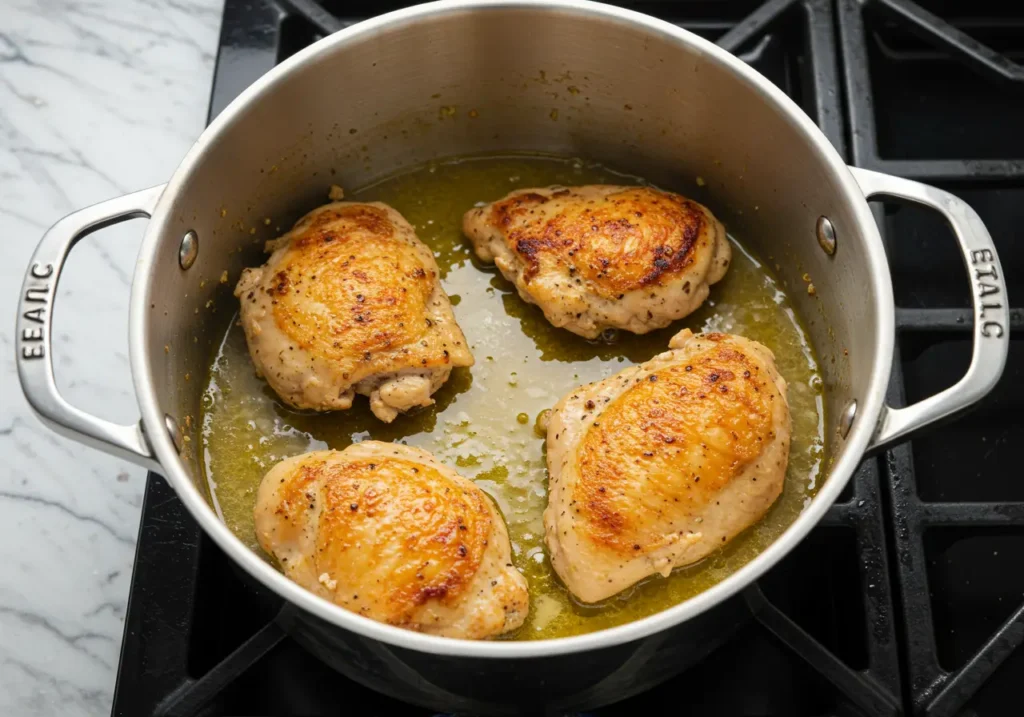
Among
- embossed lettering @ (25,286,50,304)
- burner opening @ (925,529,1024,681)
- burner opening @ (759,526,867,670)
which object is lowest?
burner opening @ (925,529,1024,681)

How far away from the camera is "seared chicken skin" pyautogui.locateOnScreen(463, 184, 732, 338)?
6.15 feet

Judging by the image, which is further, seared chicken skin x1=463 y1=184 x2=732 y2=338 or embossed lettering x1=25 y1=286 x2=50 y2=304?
seared chicken skin x1=463 y1=184 x2=732 y2=338

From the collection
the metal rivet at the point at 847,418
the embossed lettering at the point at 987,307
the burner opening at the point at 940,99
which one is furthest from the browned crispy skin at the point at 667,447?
the burner opening at the point at 940,99

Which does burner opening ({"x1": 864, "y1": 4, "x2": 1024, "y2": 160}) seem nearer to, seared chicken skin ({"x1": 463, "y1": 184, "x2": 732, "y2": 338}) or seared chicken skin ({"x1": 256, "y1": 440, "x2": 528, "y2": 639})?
seared chicken skin ({"x1": 463, "y1": 184, "x2": 732, "y2": 338})

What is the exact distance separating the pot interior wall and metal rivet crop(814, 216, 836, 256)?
0.02m

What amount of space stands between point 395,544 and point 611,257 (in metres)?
0.60

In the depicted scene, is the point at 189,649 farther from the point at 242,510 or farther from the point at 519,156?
the point at 519,156

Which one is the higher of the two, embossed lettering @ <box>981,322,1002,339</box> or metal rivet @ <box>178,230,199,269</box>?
metal rivet @ <box>178,230,199,269</box>

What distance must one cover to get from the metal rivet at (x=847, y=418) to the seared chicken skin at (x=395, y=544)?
1.81 feet

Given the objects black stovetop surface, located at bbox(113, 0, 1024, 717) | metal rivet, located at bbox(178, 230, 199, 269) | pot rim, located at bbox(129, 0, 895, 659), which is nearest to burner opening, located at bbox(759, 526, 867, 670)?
black stovetop surface, located at bbox(113, 0, 1024, 717)

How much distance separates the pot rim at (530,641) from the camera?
1354 millimetres

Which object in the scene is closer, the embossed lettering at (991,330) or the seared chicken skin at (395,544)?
the embossed lettering at (991,330)

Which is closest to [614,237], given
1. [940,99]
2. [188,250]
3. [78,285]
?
[188,250]

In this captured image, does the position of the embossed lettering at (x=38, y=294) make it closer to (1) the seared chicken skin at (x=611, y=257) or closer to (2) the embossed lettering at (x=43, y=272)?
(2) the embossed lettering at (x=43, y=272)
